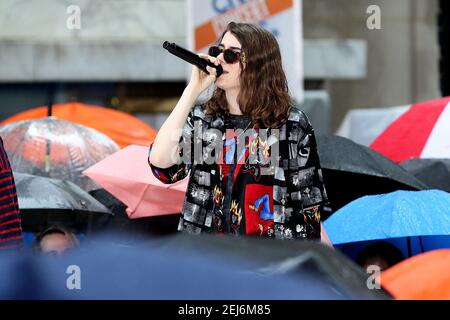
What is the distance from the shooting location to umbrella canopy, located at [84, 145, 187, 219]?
6828 millimetres

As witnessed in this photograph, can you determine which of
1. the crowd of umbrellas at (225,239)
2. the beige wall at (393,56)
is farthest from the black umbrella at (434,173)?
the beige wall at (393,56)

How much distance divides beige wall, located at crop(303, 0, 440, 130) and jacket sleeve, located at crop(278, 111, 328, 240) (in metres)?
14.4

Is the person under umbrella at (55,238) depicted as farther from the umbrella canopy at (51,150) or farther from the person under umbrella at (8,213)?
the umbrella canopy at (51,150)

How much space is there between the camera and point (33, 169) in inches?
328

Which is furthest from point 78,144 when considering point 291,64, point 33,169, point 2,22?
point 2,22

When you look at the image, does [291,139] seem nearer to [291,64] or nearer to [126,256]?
[126,256]

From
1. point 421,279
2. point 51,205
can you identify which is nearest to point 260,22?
point 51,205

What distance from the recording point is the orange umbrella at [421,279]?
2250 millimetres

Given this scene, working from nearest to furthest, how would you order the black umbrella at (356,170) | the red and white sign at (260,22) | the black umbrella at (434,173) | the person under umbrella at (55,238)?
the person under umbrella at (55,238) < the black umbrella at (356,170) < the black umbrella at (434,173) < the red and white sign at (260,22)

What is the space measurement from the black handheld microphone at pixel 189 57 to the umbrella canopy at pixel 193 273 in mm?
1776

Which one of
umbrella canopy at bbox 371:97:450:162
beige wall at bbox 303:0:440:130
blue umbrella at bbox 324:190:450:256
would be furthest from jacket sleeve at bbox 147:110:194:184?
beige wall at bbox 303:0:440:130

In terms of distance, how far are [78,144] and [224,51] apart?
4.58m

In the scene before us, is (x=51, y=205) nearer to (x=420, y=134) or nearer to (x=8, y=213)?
(x=8, y=213)

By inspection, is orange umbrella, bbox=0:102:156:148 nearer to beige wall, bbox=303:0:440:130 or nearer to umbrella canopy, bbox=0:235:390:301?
umbrella canopy, bbox=0:235:390:301
